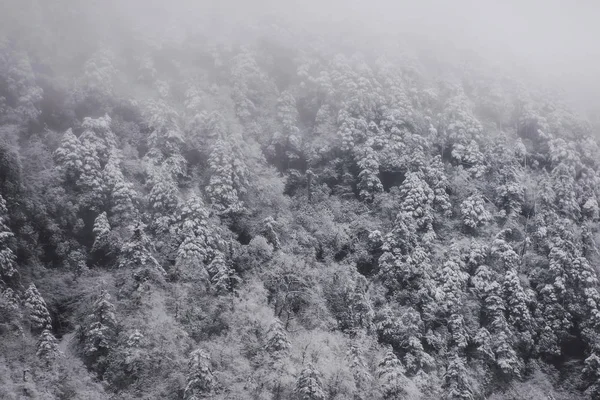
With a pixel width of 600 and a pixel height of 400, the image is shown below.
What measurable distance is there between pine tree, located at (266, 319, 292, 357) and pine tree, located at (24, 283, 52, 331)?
622 inches

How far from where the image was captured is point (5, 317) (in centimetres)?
2902

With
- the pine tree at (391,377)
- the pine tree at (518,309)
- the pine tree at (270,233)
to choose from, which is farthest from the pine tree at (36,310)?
the pine tree at (518,309)

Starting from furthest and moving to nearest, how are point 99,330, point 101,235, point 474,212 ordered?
1. point 474,212
2. point 101,235
3. point 99,330

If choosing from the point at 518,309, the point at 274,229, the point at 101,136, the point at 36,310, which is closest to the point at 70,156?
the point at 101,136

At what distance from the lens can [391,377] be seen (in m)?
34.0

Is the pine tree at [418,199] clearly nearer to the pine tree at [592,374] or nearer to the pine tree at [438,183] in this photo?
the pine tree at [438,183]

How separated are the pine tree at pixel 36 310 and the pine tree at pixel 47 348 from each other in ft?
5.94

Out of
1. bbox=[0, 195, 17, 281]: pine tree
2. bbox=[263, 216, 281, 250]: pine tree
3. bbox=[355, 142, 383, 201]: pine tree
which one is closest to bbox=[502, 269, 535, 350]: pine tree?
bbox=[355, 142, 383, 201]: pine tree

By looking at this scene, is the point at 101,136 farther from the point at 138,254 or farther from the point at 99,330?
the point at 99,330

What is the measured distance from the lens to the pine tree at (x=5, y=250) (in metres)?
30.8

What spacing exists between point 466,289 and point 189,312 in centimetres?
2545

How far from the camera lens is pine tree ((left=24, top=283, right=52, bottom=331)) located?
30188 mm

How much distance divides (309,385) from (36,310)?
19763 mm

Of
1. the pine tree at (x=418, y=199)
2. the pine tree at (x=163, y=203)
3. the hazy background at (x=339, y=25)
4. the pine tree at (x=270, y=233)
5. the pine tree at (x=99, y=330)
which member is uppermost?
the hazy background at (x=339, y=25)
